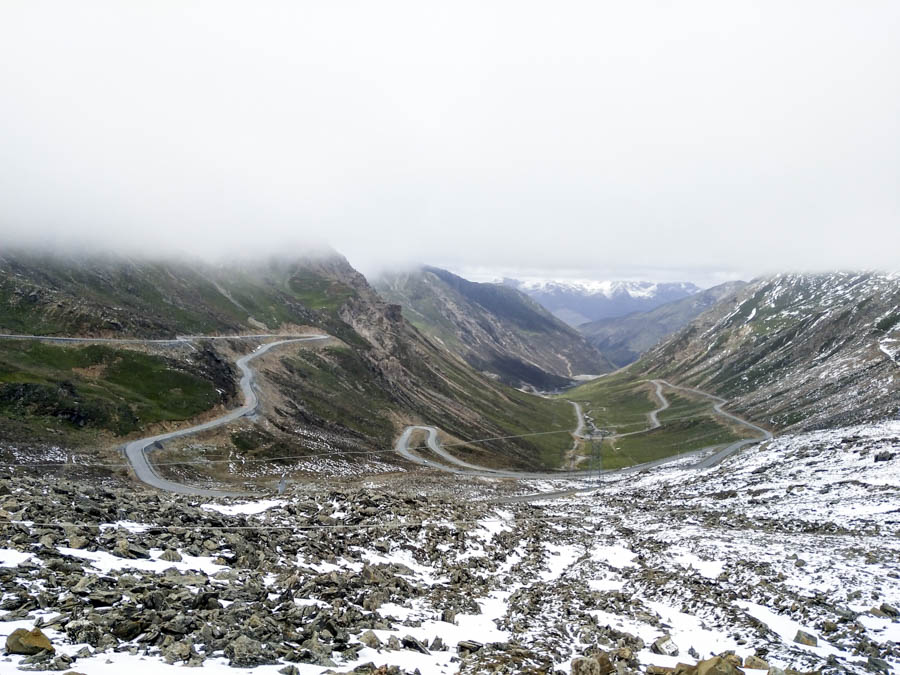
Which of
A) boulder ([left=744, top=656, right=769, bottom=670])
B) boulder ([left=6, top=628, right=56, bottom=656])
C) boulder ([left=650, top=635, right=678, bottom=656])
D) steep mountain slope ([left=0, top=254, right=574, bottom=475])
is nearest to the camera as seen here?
boulder ([left=6, top=628, right=56, bottom=656])

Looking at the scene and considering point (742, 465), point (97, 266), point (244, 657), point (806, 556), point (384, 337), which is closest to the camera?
point (244, 657)

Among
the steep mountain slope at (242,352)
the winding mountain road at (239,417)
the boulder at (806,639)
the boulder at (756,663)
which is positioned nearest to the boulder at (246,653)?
the boulder at (756,663)

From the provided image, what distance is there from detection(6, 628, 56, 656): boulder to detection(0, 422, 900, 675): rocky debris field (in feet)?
0.13

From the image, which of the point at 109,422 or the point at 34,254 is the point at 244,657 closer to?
the point at 109,422

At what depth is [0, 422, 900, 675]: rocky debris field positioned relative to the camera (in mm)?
13836

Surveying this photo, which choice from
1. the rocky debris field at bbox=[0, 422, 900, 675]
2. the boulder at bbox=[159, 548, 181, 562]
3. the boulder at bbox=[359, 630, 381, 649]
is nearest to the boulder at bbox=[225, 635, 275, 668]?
the rocky debris field at bbox=[0, 422, 900, 675]

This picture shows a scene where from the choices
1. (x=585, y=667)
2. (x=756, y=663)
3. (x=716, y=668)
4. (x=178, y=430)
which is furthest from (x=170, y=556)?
(x=178, y=430)

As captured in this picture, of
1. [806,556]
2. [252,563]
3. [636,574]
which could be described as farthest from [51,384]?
[806,556]

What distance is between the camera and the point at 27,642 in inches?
446

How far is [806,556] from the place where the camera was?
29188mm

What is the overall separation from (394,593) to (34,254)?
141760mm

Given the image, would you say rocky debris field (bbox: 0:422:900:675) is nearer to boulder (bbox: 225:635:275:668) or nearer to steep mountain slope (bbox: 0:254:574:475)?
boulder (bbox: 225:635:275:668)

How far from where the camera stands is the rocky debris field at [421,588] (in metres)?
13.8

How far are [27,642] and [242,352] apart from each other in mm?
116828
